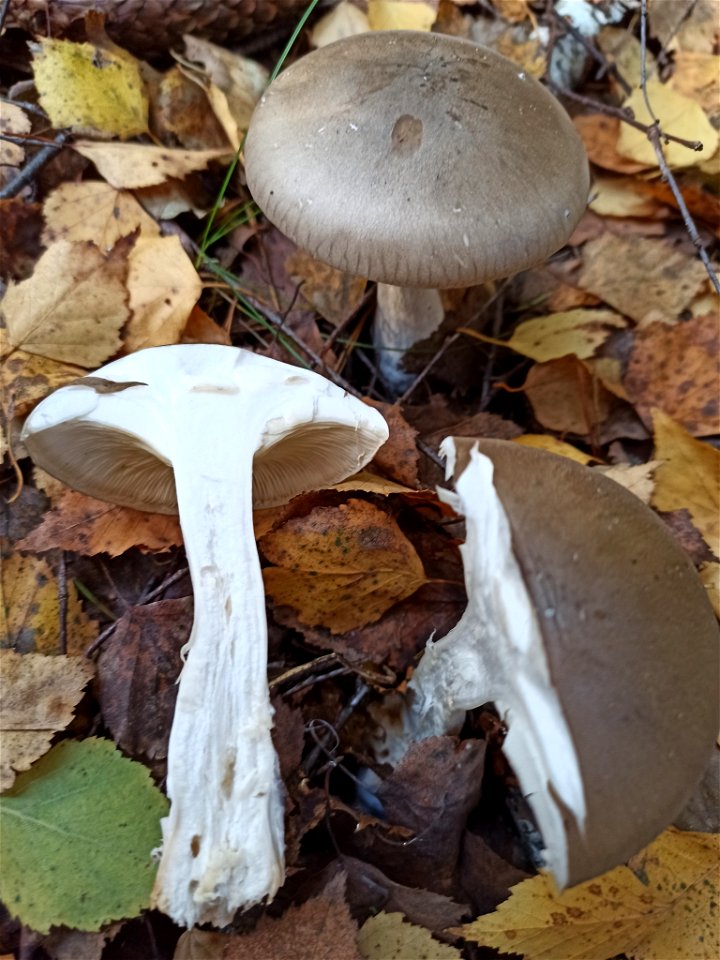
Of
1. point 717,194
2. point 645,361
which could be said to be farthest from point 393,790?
point 717,194

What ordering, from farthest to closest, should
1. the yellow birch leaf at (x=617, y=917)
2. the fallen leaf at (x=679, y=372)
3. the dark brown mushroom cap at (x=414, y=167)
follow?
the fallen leaf at (x=679, y=372), the dark brown mushroom cap at (x=414, y=167), the yellow birch leaf at (x=617, y=917)

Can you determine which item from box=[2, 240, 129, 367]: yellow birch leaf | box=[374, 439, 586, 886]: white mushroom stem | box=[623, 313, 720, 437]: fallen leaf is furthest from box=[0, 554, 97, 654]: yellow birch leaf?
box=[623, 313, 720, 437]: fallen leaf

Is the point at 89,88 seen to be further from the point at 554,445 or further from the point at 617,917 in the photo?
the point at 617,917

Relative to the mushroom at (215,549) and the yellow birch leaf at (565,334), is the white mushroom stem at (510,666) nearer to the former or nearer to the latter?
the mushroom at (215,549)

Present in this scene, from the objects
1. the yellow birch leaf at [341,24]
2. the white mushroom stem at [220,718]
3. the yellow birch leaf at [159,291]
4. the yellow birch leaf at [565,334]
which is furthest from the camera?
the yellow birch leaf at [341,24]

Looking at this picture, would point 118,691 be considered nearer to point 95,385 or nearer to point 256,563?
point 256,563

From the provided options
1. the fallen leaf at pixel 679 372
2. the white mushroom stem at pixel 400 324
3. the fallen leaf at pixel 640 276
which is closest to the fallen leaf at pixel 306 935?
the white mushroom stem at pixel 400 324

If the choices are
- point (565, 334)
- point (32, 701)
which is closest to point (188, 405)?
point (32, 701)
